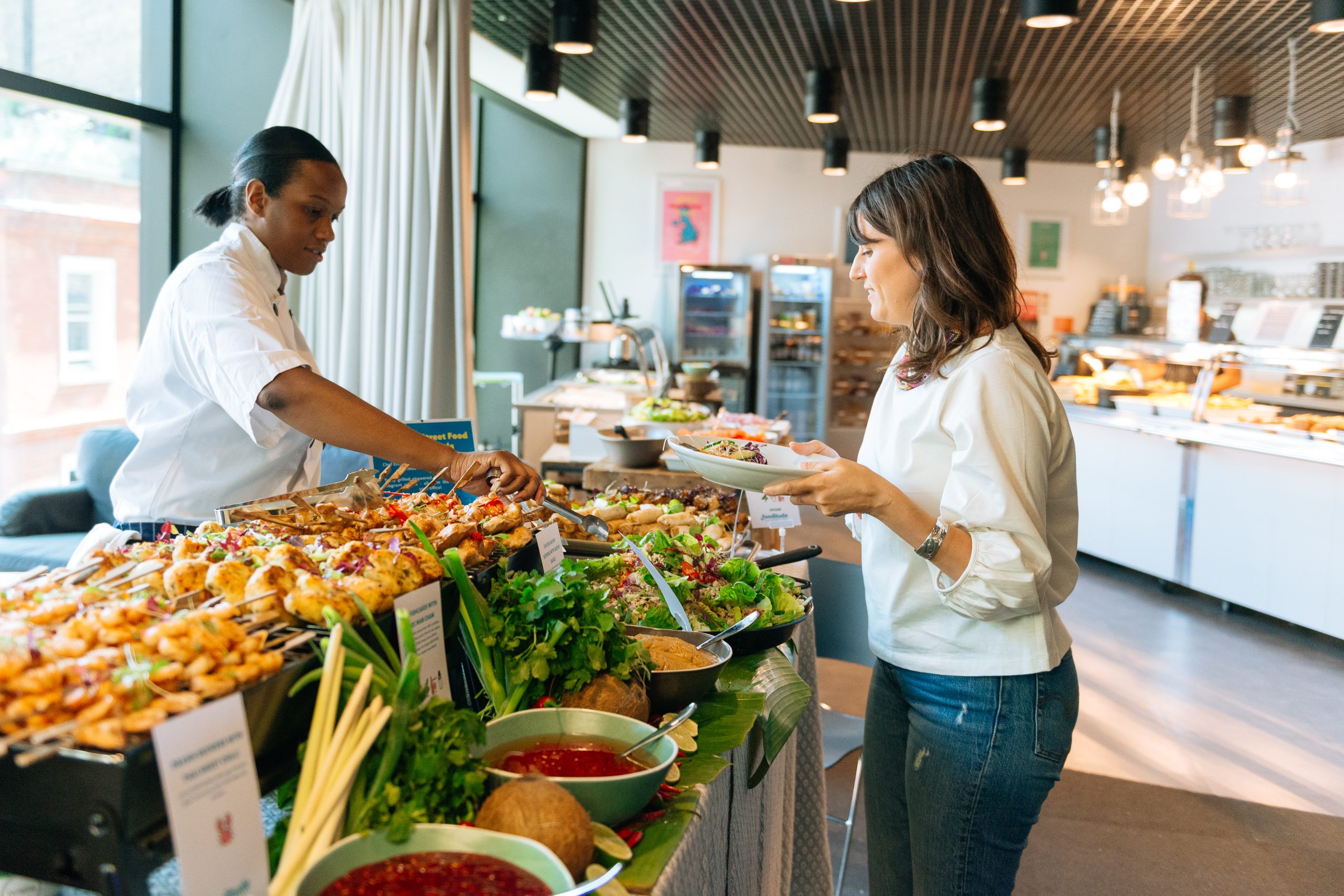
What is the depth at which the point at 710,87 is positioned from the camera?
7.64 metres

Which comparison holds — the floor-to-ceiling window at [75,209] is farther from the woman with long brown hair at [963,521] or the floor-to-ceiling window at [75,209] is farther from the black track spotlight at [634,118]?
the woman with long brown hair at [963,521]

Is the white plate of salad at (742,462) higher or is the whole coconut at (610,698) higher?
the white plate of salad at (742,462)

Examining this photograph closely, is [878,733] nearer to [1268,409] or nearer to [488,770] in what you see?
[488,770]

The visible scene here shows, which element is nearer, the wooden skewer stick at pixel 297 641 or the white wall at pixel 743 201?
the wooden skewer stick at pixel 297 641

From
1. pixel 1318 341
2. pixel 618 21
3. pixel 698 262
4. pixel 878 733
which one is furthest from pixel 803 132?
pixel 878 733

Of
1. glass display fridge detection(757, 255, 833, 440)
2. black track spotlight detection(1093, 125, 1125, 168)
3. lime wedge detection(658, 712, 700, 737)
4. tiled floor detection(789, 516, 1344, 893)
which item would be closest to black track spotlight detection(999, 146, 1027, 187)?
black track spotlight detection(1093, 125, 1125, 168)

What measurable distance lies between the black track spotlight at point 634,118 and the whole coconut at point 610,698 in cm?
727

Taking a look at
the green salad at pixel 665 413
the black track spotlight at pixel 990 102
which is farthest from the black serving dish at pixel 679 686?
the black track spotlight at pixel 990 102

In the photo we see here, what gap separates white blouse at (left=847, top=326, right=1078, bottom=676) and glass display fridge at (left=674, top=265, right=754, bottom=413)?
817cm

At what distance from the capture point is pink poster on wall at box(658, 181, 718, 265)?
1029 centimetres

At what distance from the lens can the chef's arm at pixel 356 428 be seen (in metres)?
1.82

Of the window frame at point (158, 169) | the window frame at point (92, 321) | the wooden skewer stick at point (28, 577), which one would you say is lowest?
the wooden skewer stick at point (28, 577)

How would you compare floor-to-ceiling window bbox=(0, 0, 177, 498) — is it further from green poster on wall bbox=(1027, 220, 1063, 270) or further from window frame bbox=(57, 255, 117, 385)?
green poster on wall bbox=(1027, 220, 1063, 270)

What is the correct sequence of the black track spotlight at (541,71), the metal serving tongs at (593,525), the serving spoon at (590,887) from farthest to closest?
1. the black track spotlight at (541,71)
2. the metal serving tongs at (593,525)
3. the serving spoon at (590,887)
